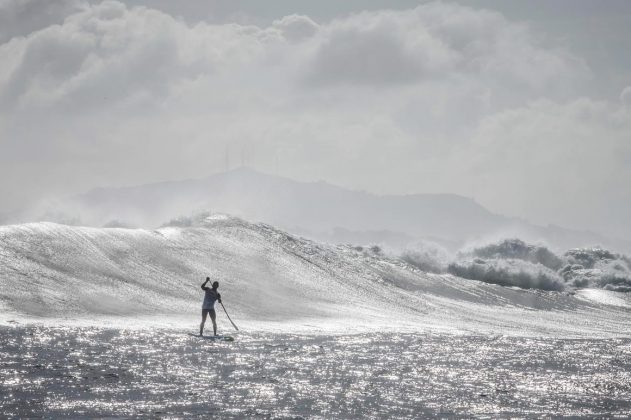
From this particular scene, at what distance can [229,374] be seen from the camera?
17.1 m

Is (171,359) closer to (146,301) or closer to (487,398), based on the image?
(487,398)

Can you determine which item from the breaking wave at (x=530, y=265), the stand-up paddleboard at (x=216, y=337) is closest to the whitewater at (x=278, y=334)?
the stand-up paddleboard at (x=216, y=337)

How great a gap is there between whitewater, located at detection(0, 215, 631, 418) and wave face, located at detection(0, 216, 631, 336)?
4.1 inches

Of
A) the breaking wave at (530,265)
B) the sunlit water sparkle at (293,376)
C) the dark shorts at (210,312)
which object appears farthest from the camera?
the breaking wave at (530,265)

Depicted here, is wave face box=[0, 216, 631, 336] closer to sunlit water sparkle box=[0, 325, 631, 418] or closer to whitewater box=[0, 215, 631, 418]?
whitewater box=[0, 215, 631, 418]

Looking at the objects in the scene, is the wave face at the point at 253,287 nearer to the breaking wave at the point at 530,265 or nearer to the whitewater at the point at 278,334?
the whitewater at the point at 278,334

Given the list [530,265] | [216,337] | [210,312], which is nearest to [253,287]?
[210,312]

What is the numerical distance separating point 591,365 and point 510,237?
4639 cm

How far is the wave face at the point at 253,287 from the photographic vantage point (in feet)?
88.4

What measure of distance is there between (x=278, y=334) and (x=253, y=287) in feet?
28.4

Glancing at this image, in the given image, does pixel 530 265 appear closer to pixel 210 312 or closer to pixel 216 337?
pixel 210 312

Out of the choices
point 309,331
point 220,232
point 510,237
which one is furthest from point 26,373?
point 510,237

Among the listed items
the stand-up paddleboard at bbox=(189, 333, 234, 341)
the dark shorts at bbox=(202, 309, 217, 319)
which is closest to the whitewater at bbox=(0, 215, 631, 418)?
the stand-up paddleboard at bbox=(189, 333, 234, 341)

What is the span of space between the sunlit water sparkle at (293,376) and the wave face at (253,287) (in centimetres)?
388
